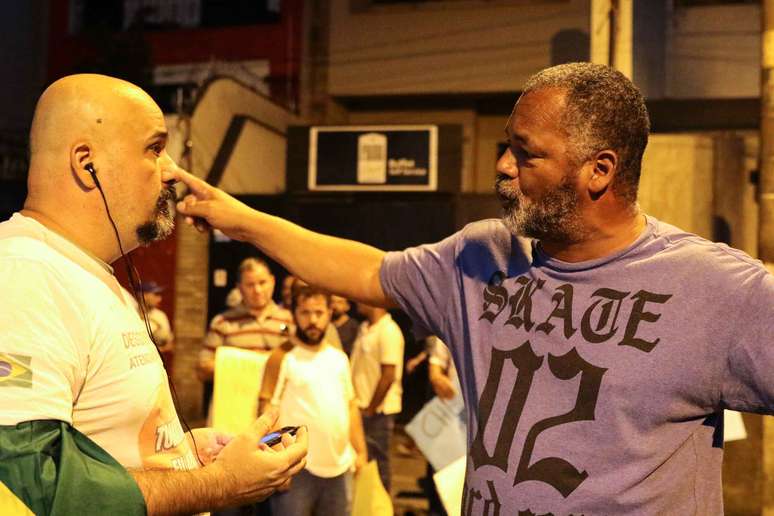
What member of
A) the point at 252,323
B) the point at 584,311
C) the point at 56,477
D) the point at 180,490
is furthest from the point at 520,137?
the point at 252,323

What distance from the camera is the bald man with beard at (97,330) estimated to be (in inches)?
76.0

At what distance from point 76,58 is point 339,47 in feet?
19.7

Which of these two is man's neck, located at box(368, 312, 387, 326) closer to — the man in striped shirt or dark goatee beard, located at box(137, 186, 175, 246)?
the man in striped shirt

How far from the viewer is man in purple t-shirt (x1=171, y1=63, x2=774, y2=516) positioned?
2.24 m

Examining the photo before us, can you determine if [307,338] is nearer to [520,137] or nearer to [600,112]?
[520,137]

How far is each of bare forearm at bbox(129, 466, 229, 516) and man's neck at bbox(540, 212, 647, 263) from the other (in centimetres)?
109

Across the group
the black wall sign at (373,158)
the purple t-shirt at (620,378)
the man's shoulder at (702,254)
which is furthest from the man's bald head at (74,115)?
the black wall sign at (373,158)

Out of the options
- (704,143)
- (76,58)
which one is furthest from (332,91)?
(704,143)

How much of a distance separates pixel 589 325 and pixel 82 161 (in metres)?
1.33

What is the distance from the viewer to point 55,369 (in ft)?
6.44

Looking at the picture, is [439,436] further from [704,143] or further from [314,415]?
[704,143]

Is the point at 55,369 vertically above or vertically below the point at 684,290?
below

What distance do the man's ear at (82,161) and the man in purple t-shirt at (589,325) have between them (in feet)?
1.45

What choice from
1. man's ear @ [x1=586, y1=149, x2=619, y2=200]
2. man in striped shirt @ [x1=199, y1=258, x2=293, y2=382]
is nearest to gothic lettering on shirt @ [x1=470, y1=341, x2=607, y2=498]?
man's ear @ [x1=586, y1=149, x2=619, y2=200]
